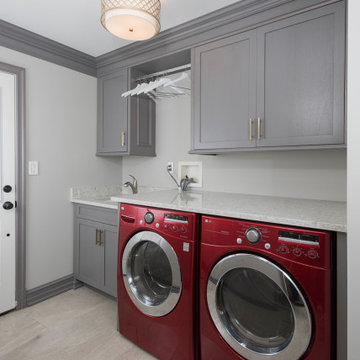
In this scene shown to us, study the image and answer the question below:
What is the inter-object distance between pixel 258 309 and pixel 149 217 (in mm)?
834

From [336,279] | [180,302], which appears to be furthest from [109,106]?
[336,279]

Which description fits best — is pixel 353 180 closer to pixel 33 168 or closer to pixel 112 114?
pixel 112 114

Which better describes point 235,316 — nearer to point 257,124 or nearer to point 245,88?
point 257,124

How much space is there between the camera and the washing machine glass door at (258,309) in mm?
1179

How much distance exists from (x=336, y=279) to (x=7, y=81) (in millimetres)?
2713

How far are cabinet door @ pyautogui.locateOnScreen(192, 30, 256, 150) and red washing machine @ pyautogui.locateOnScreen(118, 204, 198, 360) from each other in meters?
0.73

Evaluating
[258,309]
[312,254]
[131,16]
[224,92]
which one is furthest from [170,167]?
[312,254]

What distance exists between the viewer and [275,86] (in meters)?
1.71

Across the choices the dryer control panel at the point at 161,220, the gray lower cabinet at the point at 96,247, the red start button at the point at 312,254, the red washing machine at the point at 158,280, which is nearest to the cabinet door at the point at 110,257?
the gray lower cabinet at the point at 96,247

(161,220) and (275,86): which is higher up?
(275,86)

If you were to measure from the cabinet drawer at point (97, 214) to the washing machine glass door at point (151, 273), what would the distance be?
54 centimetres

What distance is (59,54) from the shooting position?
8.18 feet

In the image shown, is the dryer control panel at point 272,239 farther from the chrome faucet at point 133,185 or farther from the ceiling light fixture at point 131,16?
the chrome faucet at point 133,185

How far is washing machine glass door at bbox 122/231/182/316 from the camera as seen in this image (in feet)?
5.26
